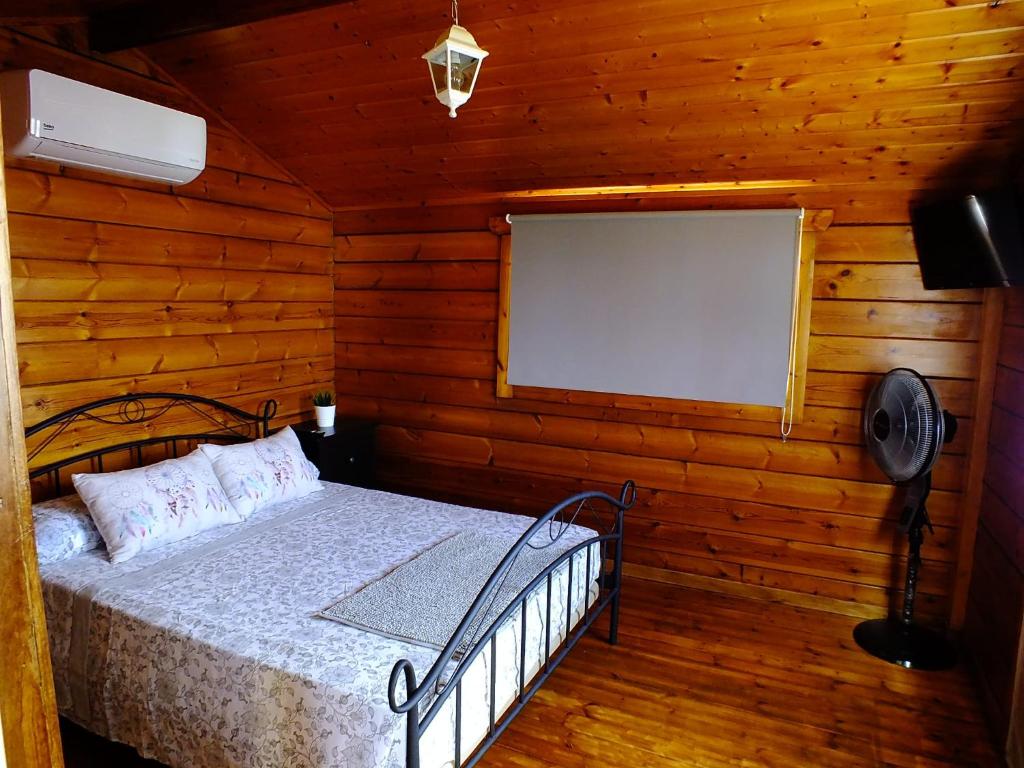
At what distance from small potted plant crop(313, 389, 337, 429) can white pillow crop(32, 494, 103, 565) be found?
1512 millimetres

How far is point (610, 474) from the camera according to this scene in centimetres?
390

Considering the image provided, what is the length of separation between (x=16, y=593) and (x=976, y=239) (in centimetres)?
→ 323

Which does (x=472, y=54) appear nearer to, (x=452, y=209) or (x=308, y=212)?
(x=452, y=209)

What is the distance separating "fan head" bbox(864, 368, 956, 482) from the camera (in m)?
2.77

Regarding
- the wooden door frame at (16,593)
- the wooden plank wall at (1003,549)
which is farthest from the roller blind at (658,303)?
the wooden door frame at (16,593)

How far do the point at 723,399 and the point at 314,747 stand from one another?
101 inches

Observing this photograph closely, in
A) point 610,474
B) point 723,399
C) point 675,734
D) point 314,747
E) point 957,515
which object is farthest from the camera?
point 610,474

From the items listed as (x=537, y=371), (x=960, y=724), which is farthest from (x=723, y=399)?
(x=960, y=724)

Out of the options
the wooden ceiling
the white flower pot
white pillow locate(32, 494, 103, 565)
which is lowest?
white pillow locate(32, 494, 103, 565)

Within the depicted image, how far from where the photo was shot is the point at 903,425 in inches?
115

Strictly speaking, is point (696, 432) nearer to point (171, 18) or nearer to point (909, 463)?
point (909, 463)

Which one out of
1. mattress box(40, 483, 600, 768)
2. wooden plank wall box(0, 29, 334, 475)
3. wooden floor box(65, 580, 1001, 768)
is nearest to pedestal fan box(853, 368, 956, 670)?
wooden floor box(65, 580, 1001, 768)

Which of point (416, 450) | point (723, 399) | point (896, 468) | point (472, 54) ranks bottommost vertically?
point (416, 450)

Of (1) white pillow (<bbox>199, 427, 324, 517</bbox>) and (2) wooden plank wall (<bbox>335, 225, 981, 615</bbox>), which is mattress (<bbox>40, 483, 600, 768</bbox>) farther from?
(2) wooden plank wall (<bbox>335, 225, 981, 615</bbox>)
